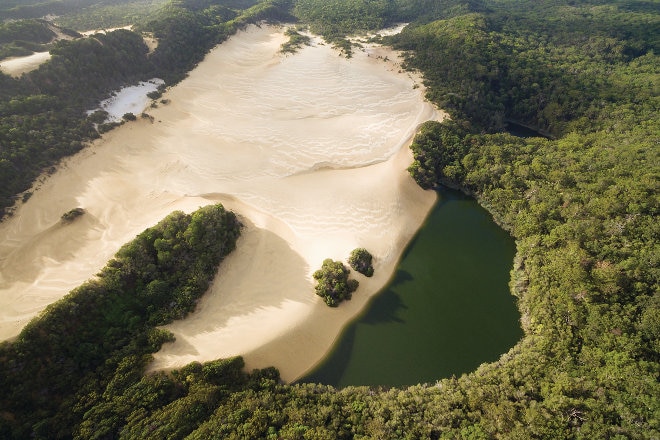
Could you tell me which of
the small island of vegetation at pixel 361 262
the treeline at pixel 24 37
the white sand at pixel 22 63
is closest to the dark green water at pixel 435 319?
the small island of vegetation at pixel 361 262

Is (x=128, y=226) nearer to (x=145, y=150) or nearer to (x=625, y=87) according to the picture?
(x=145, y=150)

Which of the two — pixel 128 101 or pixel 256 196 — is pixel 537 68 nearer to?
pixel 256 196

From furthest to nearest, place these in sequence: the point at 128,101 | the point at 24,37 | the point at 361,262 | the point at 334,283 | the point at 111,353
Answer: the point at 24,37
the point at 128,101
the point at 361,262
the point at 334,283
the point at 111,353

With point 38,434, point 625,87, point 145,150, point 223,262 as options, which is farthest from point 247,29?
point 38,434

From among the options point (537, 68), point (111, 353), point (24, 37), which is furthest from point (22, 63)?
point (537, 68)

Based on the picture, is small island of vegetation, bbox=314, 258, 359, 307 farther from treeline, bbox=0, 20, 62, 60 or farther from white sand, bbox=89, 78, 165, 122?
treeline, bbox=0, 20, 62, 60
